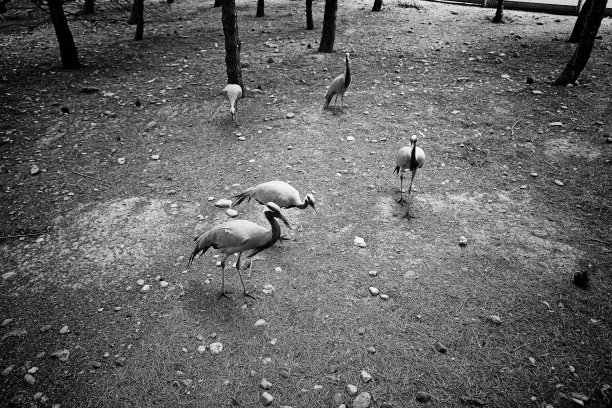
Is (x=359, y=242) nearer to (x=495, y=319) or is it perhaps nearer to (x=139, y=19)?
(x=495, y=319)

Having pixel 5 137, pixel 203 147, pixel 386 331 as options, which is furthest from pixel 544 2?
pixel 5 137

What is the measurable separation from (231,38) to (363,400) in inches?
274

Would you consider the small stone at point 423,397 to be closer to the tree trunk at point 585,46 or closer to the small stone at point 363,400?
the small stone at point 363,400

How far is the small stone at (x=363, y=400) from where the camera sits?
2973 mm

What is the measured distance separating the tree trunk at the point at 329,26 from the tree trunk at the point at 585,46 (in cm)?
567

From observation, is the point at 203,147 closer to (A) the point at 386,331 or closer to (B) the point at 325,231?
(B) the point at 325,231

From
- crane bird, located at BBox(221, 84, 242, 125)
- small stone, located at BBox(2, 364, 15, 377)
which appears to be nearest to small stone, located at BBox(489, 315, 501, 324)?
small stone, located at BBox(2, 364, 15, 377)

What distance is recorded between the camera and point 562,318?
3562 mm

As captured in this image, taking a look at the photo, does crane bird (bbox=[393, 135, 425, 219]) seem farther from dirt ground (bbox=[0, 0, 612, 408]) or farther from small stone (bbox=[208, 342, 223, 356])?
small stone (bbox=[208, 342, 223, 356])

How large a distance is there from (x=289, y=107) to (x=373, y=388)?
5993mm

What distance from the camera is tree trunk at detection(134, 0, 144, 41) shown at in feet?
36.5

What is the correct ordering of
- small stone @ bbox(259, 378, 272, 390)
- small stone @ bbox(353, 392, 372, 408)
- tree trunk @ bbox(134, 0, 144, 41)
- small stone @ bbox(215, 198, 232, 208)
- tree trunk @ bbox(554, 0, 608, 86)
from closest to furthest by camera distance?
small stone @ bbox(353, 392, 372, 408)
small stone @ bbox(259, 378, 272, 390)
small stone @ bbox(215, 198, 232, 208)
tree trunk @ bbox(554, 0, 608, 86)
tree trunk @ bbox(134, 0, 144, 41)

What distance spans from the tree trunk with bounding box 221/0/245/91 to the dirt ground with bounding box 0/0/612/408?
26.5 inches

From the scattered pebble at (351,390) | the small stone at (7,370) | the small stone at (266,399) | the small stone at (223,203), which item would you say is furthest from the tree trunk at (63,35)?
the scattered pebble at (351,390)
